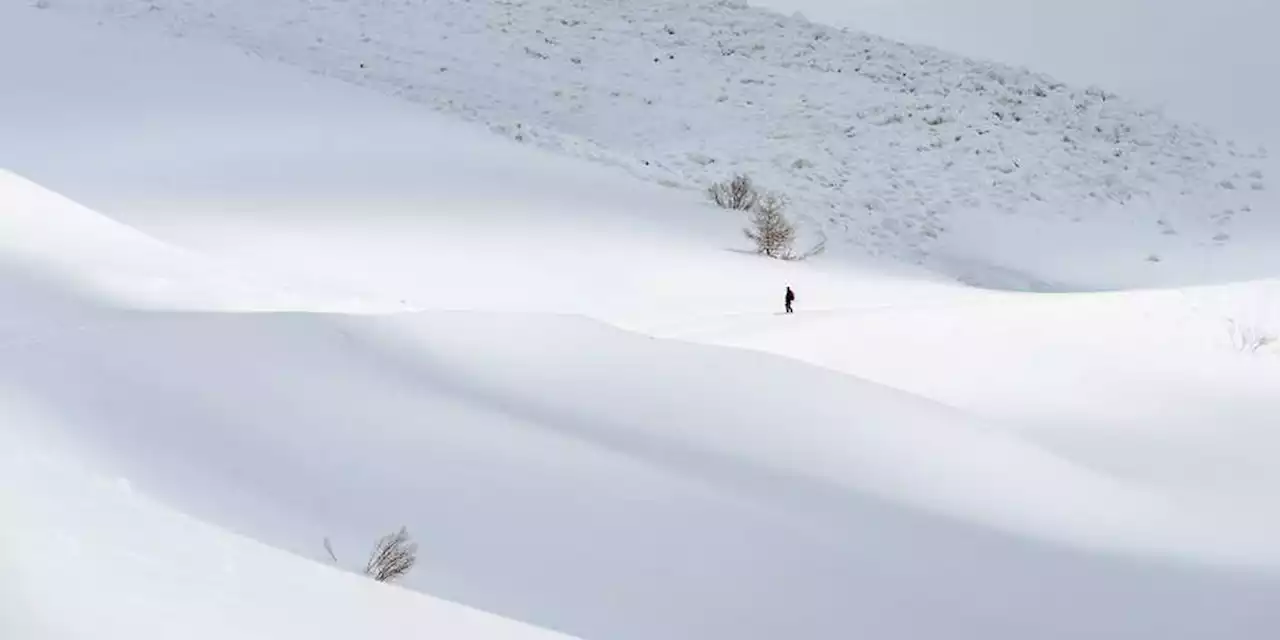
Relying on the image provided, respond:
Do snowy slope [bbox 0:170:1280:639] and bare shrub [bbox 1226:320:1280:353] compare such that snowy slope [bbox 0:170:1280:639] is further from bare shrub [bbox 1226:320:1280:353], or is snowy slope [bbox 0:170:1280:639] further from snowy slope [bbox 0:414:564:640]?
bare shrub [bbox 1226:320:1280:353]

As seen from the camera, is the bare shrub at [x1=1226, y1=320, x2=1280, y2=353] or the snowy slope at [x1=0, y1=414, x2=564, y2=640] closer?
the snowy slope at [x1=0, y1=414, x2=564, y2=640]

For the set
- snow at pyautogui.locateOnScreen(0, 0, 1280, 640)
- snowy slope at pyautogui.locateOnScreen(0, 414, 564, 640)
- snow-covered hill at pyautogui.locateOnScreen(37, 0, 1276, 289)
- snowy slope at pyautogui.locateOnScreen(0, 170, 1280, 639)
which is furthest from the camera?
snow-covered hill at pyautogui.locateOnScreen(37, 0, 1276, 289)

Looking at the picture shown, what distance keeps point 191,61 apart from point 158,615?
36.4 feet

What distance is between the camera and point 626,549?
3.60m

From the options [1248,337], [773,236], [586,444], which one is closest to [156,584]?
[586,444]

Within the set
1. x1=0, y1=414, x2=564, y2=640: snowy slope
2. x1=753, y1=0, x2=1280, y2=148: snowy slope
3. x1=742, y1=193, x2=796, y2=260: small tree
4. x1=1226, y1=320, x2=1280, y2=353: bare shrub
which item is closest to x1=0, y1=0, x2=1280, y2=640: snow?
x1=0, y1=414, x2=564, y2=640: snowy slope

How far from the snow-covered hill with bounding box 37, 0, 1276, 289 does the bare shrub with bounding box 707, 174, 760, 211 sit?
422 mm

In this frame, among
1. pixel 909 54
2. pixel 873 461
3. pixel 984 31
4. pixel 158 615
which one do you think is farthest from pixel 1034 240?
pixel 158 615

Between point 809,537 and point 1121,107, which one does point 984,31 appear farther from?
point 809,537

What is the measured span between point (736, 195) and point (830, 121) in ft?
8.15

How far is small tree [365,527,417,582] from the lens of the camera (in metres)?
3.09

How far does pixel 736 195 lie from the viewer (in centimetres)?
1022

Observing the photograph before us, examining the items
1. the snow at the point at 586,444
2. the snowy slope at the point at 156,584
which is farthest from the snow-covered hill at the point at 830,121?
the snowy slope at the point at 156,584

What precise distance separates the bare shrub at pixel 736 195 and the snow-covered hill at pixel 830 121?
0.42 meters
